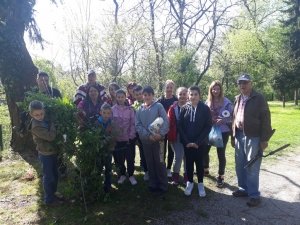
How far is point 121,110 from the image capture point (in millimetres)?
5637

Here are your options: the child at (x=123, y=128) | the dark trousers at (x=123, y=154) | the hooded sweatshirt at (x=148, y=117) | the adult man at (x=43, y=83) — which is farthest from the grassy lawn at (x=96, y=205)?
the adult man at (x=43, y=83)

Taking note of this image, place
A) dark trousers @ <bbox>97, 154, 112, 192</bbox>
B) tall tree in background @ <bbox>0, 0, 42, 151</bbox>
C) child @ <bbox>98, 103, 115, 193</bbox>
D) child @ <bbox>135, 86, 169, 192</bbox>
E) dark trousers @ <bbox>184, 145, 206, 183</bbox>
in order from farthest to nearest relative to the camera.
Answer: tall tree in background @ <bbox>0, 0, 42, 151</bbox>
dark trousers @ <bbox>184, 145, 206, 183</bbox>
child @ <bbox>135, 86, 169, 192</bbox>
child @ <bbox>98, 103, 115, 193</bbox>
dark trousers @ <bbox>97, 154, 112, 192</bbox>

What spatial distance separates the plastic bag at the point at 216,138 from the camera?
→ 5.68 meters

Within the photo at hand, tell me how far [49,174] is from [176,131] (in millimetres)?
2208

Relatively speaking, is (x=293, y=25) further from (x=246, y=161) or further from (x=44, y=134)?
(x=44, y=134)

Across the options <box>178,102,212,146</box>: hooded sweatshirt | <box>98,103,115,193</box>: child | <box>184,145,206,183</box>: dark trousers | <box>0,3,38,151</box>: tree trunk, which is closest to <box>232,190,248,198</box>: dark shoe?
<box>184,145,206,183</box>: dark trousers

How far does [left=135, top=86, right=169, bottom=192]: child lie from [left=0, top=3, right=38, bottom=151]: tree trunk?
12.3 feet

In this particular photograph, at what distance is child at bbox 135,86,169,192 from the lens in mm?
5160

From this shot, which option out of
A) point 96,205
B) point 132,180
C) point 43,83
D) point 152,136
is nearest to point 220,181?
point 132,180

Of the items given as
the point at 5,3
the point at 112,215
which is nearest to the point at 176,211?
the point at 112,215

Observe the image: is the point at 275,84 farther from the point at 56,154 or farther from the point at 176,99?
the point at 56,154

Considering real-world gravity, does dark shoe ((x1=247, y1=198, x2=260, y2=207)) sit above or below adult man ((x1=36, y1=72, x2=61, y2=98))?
below

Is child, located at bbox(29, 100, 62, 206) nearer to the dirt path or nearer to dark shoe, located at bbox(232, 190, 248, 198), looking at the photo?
the dirt path

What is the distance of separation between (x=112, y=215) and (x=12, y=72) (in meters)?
4.64
